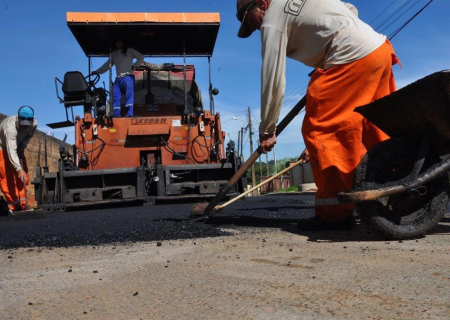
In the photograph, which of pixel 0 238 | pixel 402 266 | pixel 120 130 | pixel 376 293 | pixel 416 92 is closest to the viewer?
pixel 376 293

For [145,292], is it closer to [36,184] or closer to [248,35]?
[248,35]

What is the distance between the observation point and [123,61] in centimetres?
793

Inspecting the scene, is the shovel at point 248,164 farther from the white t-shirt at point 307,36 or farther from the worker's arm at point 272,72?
the white t-shirt at point 307,36

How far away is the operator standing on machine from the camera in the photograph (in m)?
7.81

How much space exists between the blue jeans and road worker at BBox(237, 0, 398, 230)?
17.5 ft

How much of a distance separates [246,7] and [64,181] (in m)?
5.47

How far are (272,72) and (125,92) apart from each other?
5626mm

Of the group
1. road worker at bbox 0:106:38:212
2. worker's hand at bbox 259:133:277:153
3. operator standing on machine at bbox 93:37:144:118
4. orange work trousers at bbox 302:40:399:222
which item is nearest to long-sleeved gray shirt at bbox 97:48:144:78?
operator standing on machine at bbox 93:37:144:118

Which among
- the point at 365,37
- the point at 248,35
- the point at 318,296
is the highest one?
the point at 248,35

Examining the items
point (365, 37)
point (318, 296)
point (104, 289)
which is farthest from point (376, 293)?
point (365, 37)

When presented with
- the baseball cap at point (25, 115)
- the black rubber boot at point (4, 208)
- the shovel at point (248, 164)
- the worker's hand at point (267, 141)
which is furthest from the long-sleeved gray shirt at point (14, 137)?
the worker's hand at point (267, 141)

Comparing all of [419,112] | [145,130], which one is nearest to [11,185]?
[145,130]

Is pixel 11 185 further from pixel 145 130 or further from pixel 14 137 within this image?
pixel 145 130

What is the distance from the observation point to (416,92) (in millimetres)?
2281
